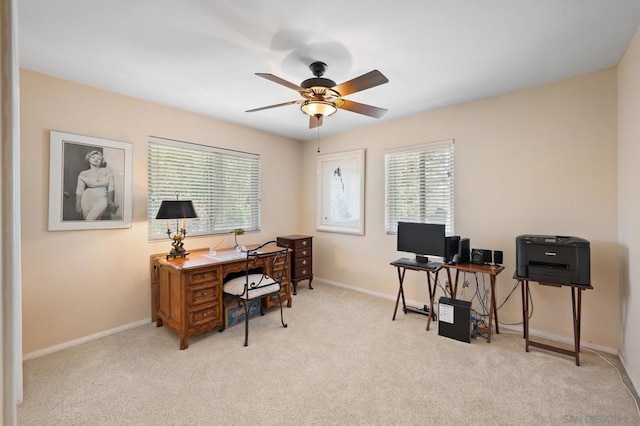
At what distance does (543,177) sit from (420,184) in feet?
4.29

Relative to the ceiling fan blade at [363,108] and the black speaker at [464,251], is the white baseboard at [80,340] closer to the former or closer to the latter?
the ceiling fan blade at [363,108]

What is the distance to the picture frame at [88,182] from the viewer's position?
2.69 metres

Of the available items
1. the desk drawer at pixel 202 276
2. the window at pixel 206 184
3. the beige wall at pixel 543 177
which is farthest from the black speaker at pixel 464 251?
the window at pixel 206 184

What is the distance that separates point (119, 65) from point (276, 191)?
2.74 metres

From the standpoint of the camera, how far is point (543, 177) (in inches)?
113

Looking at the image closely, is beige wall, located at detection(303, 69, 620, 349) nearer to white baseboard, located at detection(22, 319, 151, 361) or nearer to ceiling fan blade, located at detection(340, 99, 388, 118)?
ceiling fan blade, located at detection(340, 99, 388, 118)

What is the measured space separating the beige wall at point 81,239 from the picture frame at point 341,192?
204 centimetres

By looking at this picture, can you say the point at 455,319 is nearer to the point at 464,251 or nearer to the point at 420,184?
the point at 464,251

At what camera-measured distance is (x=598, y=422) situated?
5.88ft

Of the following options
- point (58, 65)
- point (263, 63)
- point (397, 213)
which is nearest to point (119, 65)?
point (58, 65)

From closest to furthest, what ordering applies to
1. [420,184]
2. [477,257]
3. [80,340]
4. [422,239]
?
[80,340]
[477,257]
[422,239]
[420,184]

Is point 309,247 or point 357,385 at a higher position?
point 309,247

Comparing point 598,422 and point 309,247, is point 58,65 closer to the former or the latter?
point 309,247

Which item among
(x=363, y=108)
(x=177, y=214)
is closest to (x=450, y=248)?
(x=363, y=108)
